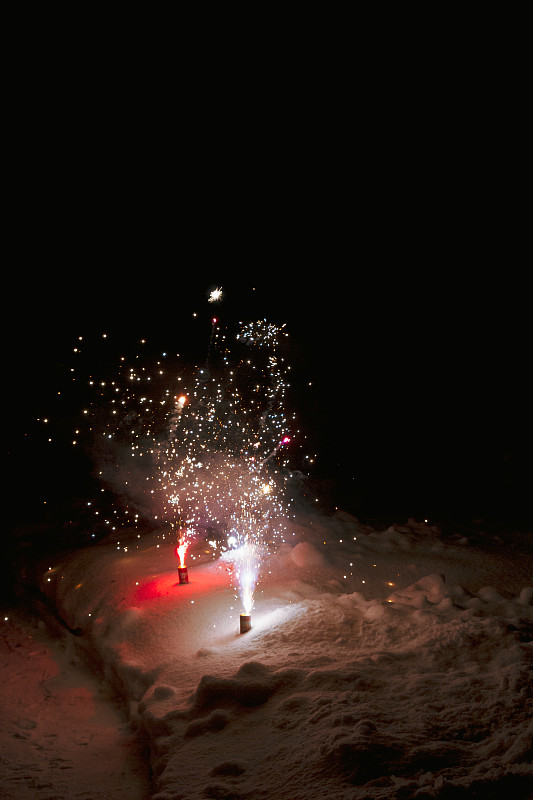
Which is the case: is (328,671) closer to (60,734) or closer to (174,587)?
(60,734)

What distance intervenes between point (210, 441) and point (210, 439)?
5 cm

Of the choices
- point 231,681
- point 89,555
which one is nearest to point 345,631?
point 231,681

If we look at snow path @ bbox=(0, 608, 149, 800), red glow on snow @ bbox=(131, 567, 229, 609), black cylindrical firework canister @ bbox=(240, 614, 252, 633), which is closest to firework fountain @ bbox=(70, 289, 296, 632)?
red glow on snow @ bbox=(131, 567, 229, 609)

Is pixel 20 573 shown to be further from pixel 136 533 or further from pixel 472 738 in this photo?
pixel 472 738

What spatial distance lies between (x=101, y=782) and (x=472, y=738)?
9.93 ft

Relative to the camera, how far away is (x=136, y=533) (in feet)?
35.6

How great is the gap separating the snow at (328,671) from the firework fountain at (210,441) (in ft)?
3.42

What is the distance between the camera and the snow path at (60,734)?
394cm

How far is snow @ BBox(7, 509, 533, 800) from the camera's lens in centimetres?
280

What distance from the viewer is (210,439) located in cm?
1010

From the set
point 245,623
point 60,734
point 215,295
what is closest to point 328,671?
point 245,623

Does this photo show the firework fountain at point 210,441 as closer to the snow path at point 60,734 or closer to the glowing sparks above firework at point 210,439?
the glowing sparks above firework at point 210,439

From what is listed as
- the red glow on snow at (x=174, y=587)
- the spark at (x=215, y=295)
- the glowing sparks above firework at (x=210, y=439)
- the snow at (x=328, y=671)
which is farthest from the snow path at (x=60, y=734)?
the spark at (x=215, y=295)

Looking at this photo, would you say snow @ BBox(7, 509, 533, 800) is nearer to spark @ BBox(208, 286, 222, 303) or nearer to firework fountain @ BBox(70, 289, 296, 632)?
firework fountain @ BBox(70, 289, 296, 632)
